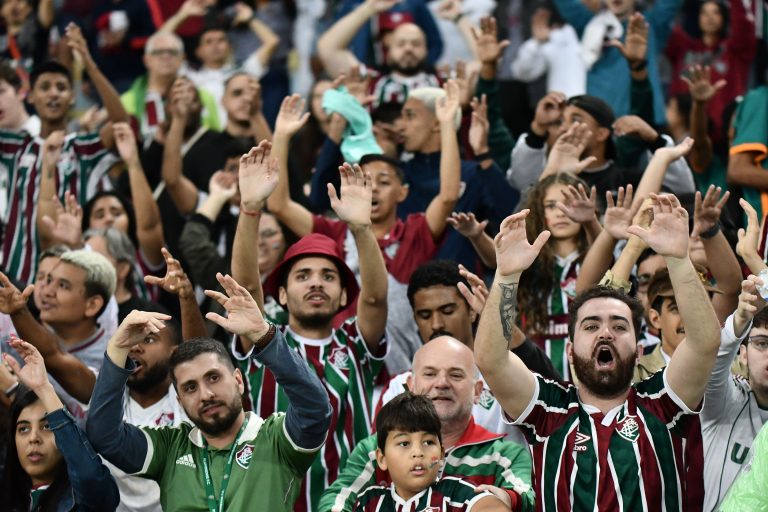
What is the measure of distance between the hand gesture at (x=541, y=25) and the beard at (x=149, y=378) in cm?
578

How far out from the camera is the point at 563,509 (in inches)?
253

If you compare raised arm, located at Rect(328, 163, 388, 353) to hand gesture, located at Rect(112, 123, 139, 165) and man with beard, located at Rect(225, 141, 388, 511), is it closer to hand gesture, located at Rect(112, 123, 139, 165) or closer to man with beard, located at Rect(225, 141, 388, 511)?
man with beard, located at Rect(225, 141, 388, 511)

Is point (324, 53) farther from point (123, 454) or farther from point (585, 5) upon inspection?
point (123, 454)

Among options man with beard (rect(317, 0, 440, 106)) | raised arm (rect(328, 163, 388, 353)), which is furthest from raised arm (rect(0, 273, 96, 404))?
man with beard (rect(317, 0, 440, 106))

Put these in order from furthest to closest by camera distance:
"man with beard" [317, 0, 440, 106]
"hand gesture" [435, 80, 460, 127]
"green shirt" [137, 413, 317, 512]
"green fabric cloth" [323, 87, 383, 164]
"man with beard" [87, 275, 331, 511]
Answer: "man with beard" [317, 0, 440, 106]
"green fabric cloth" [323, 87, 383, 164]
"hand gesture" [435, 80, 460, 127]
"green shirt" [137, 413, 317, 512]
"man with beard" [87, 275, 331, 511]

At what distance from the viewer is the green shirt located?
22.3 ft

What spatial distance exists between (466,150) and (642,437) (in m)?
4.23

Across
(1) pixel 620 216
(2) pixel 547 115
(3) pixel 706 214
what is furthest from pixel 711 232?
(2) pixel 547 115

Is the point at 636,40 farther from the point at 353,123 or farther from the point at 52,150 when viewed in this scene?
the point at 52,150

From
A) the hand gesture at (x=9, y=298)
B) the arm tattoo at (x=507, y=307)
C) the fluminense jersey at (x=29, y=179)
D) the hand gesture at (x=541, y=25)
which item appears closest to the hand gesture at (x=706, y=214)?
the arm tattoo at (x=507, y=307)

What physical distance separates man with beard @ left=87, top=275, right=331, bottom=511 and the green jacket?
21cm

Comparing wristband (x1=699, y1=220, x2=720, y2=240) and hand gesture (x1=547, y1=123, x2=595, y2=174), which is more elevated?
hand gesture (x1=547, y1=123, x2=595, y2=174)

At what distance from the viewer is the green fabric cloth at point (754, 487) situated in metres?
5.51

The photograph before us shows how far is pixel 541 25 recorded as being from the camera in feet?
41.0
